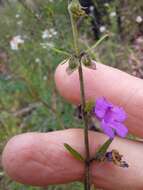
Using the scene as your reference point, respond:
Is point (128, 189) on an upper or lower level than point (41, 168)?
lower

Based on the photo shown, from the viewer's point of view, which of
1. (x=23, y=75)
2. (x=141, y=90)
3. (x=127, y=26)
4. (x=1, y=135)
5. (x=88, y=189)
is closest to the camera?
(x=88, y=189)

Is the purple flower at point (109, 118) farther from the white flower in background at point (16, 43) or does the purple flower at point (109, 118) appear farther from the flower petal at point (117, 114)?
the white flower in background at point (16, 43)

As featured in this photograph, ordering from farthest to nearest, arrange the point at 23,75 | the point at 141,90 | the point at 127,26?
the point at 127,26 < the point at 23,75 < the point at 141,90

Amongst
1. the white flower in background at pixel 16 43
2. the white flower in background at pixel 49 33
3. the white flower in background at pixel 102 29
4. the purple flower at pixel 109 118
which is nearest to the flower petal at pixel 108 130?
the purple flower at pixel 109 118

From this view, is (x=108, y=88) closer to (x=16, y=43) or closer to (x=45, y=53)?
(x=45, y=53)

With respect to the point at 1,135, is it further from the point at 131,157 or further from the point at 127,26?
the point at 127,26

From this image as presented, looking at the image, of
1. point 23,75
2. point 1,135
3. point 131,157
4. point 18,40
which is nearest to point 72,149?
point 131,157

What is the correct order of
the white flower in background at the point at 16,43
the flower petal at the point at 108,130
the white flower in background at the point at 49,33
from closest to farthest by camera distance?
the flower petal at the point at 108,130, the white flower in background at the point at 49,33, the white flower in background at the point at 16,43

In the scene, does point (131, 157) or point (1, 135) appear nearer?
point (131, 157)
